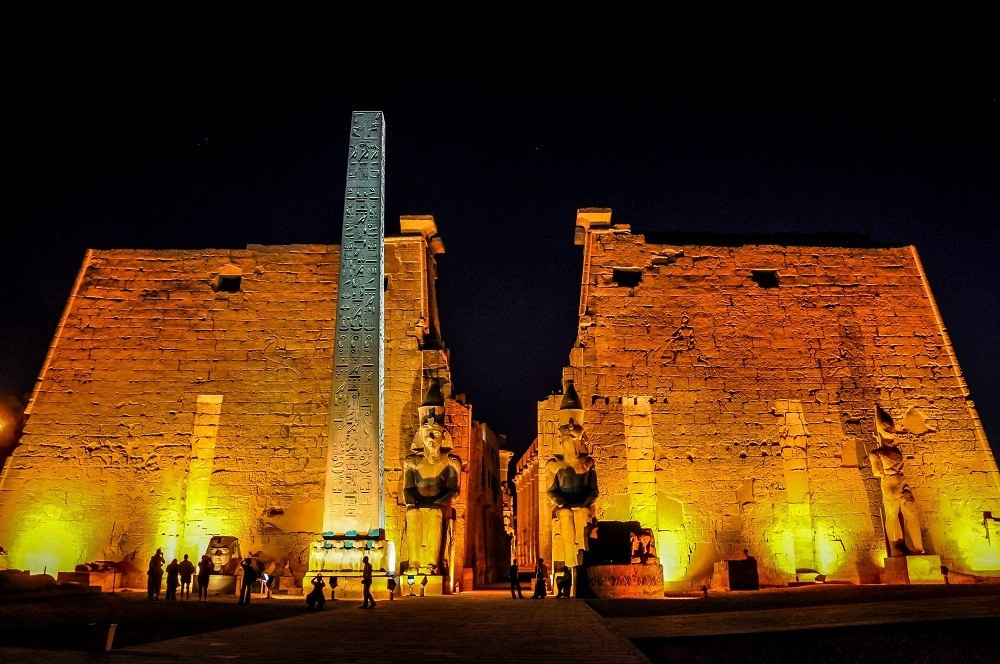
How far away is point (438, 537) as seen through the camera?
9594 millimetres

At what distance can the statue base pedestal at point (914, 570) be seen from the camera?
998 cm

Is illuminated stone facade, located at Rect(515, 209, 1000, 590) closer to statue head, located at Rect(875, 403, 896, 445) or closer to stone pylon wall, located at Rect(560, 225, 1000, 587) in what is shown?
stone pylon wall, located at Rect(560, 225, 1000, 587)

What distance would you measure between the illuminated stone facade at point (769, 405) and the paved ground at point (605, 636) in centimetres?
420

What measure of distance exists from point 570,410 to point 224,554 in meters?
4.94

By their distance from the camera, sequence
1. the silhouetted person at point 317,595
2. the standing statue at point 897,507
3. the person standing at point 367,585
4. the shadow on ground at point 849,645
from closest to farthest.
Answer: the shadow on ground at point 849,645
the silhouetted person at point 317,595
the person standing at point 367,585
the standing statue at point 897,507

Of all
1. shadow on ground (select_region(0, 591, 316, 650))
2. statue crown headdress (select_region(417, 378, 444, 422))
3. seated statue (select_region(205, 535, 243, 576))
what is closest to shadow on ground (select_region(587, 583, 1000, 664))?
shadow on ground (select_region(0, 591, 316, 650))

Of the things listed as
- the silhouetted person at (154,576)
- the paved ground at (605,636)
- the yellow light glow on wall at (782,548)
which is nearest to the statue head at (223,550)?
the silhouetted person at (154,576)

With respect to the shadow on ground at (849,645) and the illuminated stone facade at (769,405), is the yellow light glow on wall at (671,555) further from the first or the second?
the shadow on ground at (849,645)

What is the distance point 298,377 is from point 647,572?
20.1 ft

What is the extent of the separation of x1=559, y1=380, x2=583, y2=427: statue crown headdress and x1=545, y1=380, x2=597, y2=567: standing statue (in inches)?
3.1

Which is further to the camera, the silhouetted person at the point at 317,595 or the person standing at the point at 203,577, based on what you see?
the person standing at the point at 203,577

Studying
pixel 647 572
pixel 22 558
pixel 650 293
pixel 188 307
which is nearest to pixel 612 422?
pixel 650 293

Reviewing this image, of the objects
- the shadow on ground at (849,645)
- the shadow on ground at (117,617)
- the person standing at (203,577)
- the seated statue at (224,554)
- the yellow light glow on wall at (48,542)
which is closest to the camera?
the shadow on ground at (849,645)

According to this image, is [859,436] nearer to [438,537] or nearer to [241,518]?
[438,537]
